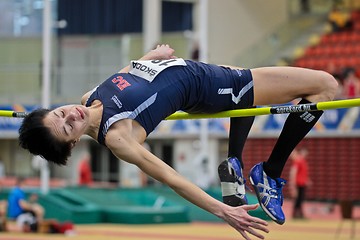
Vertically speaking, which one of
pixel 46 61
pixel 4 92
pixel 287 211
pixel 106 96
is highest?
pixel 106 96

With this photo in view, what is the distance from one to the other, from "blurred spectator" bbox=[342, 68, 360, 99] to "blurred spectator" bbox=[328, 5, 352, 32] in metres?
5.14

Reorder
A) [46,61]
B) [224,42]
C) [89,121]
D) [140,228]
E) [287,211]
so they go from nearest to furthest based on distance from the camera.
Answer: [89,121] < [140,228] < [46,61] < [287,211] < [224,42]

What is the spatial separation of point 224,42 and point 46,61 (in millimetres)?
9663

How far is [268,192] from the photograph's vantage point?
731 cm

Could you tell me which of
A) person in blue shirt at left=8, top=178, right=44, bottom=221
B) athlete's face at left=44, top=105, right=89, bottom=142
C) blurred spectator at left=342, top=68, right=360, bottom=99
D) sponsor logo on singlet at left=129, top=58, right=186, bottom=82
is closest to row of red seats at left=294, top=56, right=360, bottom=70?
blurred spectator at left=342, top=68, right=360, bottom=99

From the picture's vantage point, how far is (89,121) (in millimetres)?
6457

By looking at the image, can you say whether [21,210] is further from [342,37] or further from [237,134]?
[342,37]

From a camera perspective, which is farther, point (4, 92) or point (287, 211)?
point (4, 92)

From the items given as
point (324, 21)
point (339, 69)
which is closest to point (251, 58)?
point (339, 69)

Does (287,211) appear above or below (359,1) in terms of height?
below

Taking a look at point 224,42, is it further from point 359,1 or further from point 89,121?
point 89,121

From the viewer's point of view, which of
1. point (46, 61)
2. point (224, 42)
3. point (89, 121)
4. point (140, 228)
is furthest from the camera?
point (224, 42)

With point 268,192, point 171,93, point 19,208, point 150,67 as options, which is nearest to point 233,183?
point 268,192

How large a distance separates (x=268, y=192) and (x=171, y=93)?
1248 millimetres
